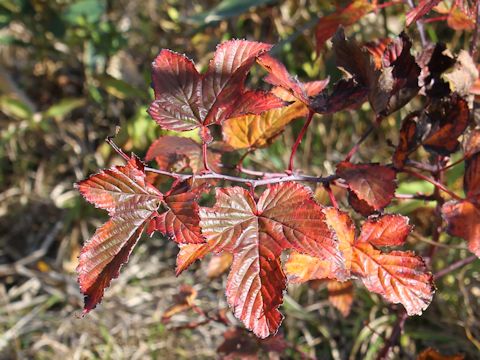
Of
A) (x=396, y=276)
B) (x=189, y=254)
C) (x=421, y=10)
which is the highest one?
(x=421, y=10)

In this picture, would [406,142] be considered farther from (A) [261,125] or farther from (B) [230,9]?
(B) [230,9]

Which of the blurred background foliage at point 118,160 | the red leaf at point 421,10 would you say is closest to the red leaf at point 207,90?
the red leaf at point 421,10

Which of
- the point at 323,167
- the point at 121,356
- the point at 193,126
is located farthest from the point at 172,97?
the point at 323,167

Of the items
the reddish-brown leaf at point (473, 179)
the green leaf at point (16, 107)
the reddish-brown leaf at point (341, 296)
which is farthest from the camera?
the green leaf at point (16, 107)

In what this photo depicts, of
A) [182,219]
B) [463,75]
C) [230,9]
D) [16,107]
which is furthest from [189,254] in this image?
[16,107]

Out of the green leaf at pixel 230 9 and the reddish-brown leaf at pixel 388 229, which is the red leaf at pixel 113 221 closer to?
the reddish-brown leaf at pixel 388 229
